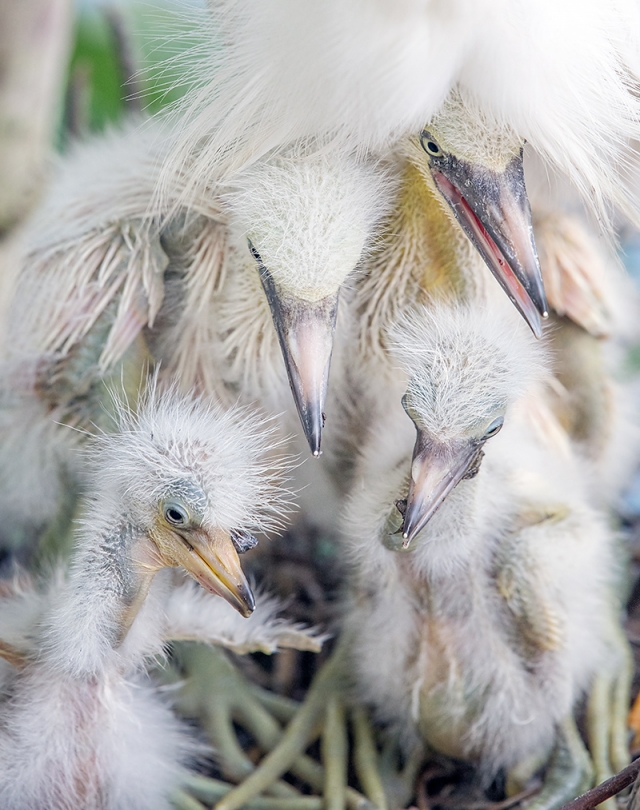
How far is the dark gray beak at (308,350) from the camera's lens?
80 cm

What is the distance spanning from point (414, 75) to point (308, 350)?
0.24 meters

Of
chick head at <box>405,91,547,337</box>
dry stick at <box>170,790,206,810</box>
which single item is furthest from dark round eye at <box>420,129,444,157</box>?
dry stick at <box>170,790,206,810</box>

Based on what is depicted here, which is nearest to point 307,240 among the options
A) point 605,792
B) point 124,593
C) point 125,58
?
point 124,593

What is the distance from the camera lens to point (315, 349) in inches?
31.9

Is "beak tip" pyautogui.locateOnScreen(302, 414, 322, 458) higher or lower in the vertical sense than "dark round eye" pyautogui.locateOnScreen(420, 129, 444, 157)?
lower

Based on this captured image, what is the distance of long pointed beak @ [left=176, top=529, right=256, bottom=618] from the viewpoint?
0.83m

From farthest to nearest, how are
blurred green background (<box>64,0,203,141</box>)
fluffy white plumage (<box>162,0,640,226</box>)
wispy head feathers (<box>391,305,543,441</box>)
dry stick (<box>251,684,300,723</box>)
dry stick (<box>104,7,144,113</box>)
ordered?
dry stick (<box>104,7,144,113</box>)
dry stick (<box>251,684,300,723</box>)
blurred green background (<box>64,0,203,141</box>)
wispy head feathers (<box>391,305,543,441</box>)
fluffy white plumage (<box>162,0,640,226</box>)

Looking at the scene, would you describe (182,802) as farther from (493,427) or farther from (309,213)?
(309,213)

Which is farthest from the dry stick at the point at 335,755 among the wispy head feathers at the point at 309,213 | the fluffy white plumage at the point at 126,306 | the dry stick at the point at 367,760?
the wispy head feathers at the point at 309,213

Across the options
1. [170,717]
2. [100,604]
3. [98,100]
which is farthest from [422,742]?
[98,100]

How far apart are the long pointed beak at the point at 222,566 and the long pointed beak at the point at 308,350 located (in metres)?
0.12

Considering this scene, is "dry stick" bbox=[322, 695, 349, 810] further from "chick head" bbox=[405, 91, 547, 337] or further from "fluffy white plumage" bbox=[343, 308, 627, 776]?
"chick head" bbox=[405, 91, 547, 337]

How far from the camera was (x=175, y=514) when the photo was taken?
2.74ft

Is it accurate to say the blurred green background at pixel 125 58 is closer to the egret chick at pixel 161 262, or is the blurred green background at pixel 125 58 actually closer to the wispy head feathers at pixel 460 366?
the egret chick at pixel 161 262
